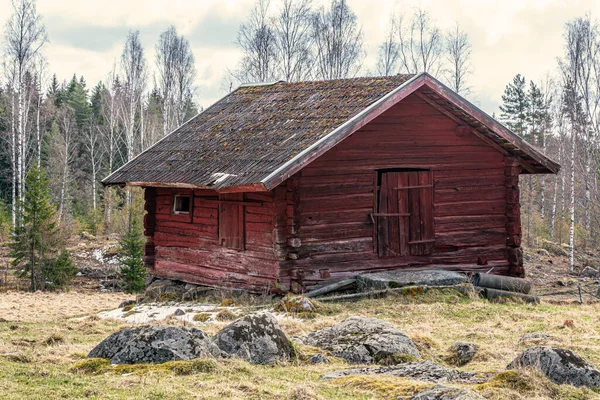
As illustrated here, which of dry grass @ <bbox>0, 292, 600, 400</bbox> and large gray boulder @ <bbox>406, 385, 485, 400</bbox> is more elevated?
large gray boulder @ <bbox>406, 385, 485, 400</bbox>

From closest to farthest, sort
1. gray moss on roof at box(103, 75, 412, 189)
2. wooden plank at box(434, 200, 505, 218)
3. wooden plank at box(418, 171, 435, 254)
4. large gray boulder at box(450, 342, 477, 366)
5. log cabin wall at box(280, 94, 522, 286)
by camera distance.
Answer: large gray boulder at box(450, 342, 477, 366)
gray moss on roof at box(103, 75, 412, 189)
log cabin wall at box(280, 94, 522, 286)
wooden plank at box(418, 171, 435, 254)
wooden plank at box(434, 200, 505, 218)

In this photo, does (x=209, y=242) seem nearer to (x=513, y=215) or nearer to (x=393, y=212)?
(x=393, y=212)

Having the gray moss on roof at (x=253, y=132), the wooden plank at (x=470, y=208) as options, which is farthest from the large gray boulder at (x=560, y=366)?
the wooden plank at (x=470, y=208)

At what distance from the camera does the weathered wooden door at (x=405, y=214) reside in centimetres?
1748

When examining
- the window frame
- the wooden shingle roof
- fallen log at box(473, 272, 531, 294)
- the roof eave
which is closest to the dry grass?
→ fallen log at box(473, 272, 531, 294)

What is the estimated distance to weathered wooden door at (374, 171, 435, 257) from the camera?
57.4ft

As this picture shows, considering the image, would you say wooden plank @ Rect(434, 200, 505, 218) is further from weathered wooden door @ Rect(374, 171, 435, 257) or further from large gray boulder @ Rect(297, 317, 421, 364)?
large gray boulder @ Rect(297, 317, 421, 364)

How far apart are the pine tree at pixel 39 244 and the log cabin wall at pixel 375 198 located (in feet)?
55.5

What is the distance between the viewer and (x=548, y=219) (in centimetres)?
5175

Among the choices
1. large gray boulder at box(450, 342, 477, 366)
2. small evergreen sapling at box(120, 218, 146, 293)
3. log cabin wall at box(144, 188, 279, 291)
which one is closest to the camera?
large gray boulder at box(450, 342, 477, 366)

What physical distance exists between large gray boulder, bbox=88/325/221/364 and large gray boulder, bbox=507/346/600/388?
3.42 meters

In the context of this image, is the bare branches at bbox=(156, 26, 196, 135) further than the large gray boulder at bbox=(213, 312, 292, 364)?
Yes

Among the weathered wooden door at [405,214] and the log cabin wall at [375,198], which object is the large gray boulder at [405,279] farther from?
the weathered wooden door at [405,214]

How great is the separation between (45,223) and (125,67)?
763 inches
